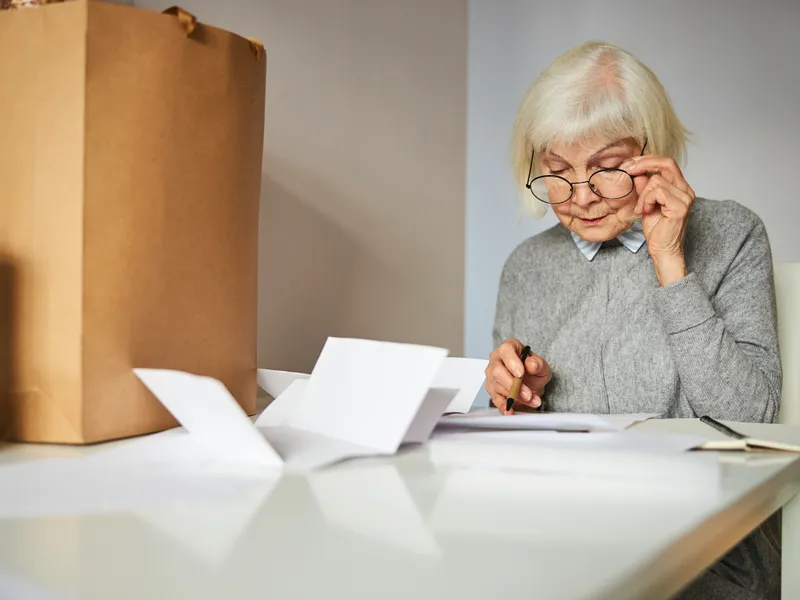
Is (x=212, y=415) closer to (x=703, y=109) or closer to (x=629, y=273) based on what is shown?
(x=629, y=273)

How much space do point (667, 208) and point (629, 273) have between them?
209 millimetres

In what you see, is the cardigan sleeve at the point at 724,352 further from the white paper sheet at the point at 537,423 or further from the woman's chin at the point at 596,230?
the white paper sheet at the point at 537,423

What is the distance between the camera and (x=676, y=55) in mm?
2129

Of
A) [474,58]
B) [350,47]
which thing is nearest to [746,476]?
[350,47]

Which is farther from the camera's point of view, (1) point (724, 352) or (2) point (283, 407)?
(1) point (724, 352)

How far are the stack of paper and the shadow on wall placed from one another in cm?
63

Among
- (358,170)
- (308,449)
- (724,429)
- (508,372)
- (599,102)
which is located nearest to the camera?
(308,449)

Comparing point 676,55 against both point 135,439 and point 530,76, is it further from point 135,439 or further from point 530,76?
point 135,439

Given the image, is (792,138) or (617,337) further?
(792,138)

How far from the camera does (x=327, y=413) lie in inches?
24.9

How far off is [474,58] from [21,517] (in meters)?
1.91

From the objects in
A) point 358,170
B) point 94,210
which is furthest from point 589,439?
point 358,170

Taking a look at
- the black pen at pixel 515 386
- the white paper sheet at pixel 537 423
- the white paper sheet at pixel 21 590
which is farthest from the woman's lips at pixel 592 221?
the white paper sheet at pixel 21 590

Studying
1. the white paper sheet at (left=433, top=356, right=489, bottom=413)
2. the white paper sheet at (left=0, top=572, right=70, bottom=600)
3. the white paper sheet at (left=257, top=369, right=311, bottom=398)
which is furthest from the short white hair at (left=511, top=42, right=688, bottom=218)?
the white paper sheet at (left=0, top=572, right=70, bottom=600)
